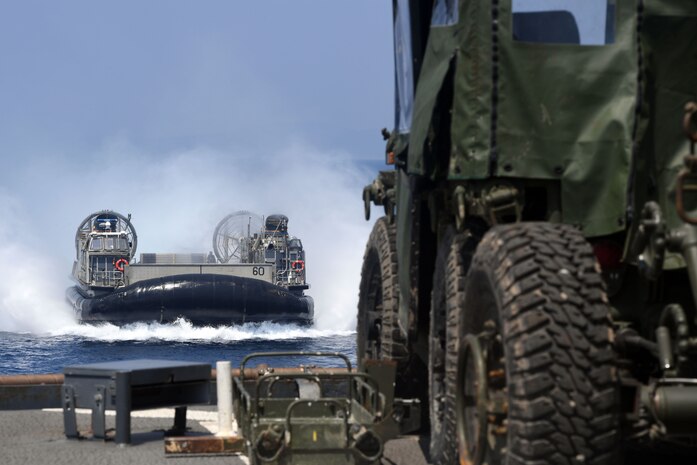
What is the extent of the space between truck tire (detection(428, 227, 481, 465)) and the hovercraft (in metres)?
65.8

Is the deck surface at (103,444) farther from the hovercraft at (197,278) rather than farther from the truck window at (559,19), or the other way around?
the hovercraft at (197,278)

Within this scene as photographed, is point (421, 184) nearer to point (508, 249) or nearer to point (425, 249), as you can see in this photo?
point (425, 249)

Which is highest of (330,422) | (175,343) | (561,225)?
(561,225)

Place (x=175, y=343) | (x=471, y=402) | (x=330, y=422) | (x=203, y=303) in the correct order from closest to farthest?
(x=471, y=402) → (x=330, y=422) → (x=175, y=343) → (x=203, y=303)

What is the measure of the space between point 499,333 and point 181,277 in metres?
70.3

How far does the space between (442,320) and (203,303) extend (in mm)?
66957

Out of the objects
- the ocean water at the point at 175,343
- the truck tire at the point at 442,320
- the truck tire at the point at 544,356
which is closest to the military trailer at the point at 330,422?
the truck tire at the point at 442,320

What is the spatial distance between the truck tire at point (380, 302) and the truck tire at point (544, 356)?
4.07 meters

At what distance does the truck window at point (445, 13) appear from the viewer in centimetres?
685

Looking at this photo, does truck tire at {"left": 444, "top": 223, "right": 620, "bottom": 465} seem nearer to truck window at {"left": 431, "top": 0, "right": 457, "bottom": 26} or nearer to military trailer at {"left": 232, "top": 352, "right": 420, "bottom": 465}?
truck window at {"left": 431, "top": 0, "right": 457, "bottom": 26}

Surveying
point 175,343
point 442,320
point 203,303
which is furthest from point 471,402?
point 203,303

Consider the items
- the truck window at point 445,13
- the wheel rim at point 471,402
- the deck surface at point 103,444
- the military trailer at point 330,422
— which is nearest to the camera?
the wheel rim at point 471,402

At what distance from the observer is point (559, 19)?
6.62m

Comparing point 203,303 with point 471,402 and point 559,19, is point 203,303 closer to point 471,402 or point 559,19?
point 559,19
